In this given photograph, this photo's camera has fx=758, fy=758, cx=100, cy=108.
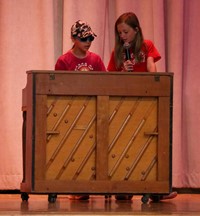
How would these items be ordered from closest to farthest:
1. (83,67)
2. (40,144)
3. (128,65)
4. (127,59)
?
(40,144) → (128,65) → (127,59) → (83,67)

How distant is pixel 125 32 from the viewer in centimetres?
502

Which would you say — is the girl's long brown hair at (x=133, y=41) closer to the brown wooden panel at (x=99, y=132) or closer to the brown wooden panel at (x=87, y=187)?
the brown wooden panel at (x=99, y=132)

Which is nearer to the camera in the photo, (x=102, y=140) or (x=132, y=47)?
(x=102, y=140)

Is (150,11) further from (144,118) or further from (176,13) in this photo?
(144,118)

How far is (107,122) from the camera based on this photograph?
4.49 meters

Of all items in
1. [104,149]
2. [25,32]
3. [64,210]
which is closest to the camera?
[64,210]

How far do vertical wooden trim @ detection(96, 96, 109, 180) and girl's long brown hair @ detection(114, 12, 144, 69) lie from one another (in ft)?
2.30

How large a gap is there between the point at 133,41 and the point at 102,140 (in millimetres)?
899

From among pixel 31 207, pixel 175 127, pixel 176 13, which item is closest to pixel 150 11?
pixel 176 13

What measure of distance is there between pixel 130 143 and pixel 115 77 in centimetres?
41

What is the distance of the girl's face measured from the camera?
197 inches

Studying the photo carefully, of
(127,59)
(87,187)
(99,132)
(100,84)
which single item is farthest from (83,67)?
(87,187)

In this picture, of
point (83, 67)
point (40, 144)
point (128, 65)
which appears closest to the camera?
point (40, 144)

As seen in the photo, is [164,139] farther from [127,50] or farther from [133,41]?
[133,41]
